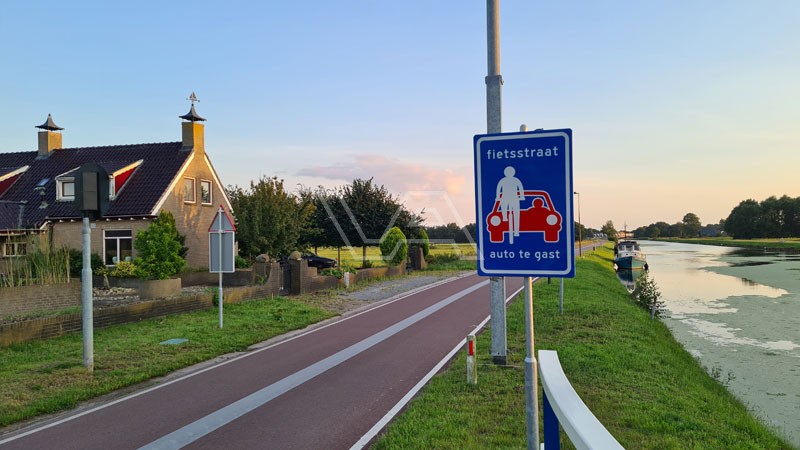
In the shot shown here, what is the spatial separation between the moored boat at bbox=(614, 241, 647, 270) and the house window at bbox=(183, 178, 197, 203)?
4235 centimetres

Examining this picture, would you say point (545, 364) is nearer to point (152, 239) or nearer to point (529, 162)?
point (529, 162)

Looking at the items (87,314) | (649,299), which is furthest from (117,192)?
(649,299)

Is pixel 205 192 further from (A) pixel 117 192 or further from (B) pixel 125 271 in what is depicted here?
(B) pixel 125 271

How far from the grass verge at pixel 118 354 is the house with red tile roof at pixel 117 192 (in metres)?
12.2

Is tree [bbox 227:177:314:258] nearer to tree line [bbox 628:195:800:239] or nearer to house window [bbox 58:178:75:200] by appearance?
house window [bbox 58:178:75:200]

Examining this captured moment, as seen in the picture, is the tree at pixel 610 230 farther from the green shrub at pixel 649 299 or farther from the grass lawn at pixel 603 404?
the grass lawn at pixel 603 404

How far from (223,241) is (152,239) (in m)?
5.66

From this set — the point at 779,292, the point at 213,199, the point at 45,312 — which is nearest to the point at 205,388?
the point at 45,312

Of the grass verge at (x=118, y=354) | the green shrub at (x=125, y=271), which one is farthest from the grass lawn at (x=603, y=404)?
the green shrub at (x=125, y=271)

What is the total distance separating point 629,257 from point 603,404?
1917 inches

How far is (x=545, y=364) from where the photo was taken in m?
3.72

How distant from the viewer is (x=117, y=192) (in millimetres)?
25969

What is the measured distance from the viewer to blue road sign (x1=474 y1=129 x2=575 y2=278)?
323 centimetres

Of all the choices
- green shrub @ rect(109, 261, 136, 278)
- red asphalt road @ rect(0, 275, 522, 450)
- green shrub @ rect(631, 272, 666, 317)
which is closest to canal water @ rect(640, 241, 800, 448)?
green shrub @ rect(631, 272, 666, 317)
